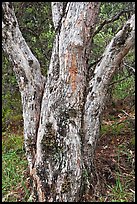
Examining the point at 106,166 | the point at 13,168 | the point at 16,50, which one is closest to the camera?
the point at 16,50

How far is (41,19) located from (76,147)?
336cm

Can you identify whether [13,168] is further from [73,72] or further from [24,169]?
[73,72]

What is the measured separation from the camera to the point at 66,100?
3.64 meters

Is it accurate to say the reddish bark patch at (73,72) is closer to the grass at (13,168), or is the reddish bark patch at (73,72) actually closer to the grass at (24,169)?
the grass at (24,169)

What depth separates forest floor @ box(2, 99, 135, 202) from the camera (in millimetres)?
3889

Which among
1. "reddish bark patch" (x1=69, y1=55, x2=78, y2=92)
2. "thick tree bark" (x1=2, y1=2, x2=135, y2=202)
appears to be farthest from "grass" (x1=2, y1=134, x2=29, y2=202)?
"reddish bark patch" (x1=69, y1=55, x2=78, y2=92)

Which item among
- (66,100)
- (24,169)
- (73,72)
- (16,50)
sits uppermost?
(16,50)

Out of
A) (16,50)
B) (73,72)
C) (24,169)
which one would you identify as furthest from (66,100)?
(24,169)

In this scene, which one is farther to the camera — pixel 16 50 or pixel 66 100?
pixel 16 50

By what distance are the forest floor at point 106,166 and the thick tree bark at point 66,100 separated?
28cm

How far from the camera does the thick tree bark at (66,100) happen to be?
3.60 m

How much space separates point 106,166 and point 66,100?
3.74 feet

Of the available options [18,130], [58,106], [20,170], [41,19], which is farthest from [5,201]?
[41,19]

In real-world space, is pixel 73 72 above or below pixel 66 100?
above
